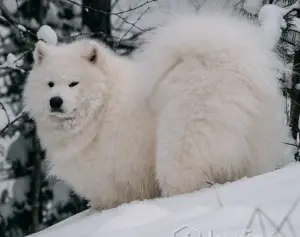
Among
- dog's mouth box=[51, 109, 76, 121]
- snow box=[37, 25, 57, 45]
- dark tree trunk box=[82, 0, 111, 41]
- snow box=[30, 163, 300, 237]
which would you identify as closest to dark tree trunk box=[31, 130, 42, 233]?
dark tree trunk box=[82, 0, 111, 41]

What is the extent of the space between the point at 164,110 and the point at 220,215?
1.90 meters

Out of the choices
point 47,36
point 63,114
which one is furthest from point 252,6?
point 63,114

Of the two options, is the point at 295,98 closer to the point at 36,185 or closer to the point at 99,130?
the point at 99,130

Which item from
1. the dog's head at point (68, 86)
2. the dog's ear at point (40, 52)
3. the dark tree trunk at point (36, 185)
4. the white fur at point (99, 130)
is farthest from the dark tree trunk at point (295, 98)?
the dark tree trunk at point (36, 185)

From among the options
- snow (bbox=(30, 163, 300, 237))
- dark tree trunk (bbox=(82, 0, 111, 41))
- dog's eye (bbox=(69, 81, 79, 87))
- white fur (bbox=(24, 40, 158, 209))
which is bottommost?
snow (bbox=(30, 163, 300, 237))

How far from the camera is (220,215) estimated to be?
2748 millimetres

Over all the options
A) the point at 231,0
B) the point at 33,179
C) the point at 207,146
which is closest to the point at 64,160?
the point at 207,146

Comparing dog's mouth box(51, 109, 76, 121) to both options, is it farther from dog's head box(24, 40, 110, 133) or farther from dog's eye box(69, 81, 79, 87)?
dog's eye box(69, 81, 79, 87)

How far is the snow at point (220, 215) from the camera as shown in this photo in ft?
8.48

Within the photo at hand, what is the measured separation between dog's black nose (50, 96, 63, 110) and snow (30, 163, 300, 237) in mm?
1449

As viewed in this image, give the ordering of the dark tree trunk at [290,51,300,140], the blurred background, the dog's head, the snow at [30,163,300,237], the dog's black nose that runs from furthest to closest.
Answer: the blurred background
the dark tree trunk at [290,51,300,140]
the dog's head
the dog's black nose
the snow at [30,163,300,237]

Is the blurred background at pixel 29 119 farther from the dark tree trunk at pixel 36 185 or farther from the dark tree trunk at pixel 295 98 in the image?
the dark tree trunk at pixel 295 98

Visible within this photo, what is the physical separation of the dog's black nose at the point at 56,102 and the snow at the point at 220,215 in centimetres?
145

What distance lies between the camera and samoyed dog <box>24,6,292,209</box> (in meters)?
4.38
